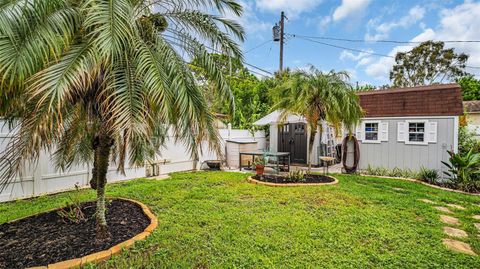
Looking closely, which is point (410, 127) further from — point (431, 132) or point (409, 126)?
point (431, 132)

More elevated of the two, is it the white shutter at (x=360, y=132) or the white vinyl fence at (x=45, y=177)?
the white shutter at (x=360, y=132)

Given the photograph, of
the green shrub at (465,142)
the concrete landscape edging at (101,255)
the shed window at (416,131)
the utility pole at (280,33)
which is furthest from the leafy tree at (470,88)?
the concrete landscape edging at (101,255)

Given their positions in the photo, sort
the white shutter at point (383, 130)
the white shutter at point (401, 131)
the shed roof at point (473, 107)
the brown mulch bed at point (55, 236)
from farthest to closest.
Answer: the shed roof at point (473, 107), the white shutter at point (383, 130), the white shutter at point (401, 131), the brown mulch bed at point (55, 236)

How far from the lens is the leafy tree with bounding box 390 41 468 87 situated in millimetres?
24281

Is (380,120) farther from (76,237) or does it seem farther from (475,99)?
(475,99)

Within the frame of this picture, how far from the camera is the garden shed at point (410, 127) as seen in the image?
8391mm

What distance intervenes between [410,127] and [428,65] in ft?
69.2

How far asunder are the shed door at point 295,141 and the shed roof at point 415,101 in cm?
284

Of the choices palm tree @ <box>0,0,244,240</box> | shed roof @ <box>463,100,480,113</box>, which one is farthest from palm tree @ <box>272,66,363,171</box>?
shed roof @ <box>463,100,480,113</box>

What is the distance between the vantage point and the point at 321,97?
24.9 ft

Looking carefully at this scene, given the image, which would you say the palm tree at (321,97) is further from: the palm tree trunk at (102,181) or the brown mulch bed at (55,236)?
the palm tree trunk at (102,181)

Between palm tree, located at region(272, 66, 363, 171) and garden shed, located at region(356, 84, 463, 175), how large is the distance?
2.14 metres

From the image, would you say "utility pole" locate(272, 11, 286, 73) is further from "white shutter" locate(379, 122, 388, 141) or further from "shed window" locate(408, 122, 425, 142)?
"shed window" locate(408, 122, 425, 142)

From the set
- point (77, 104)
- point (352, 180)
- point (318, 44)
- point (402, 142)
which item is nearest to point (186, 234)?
point (77, 104)
